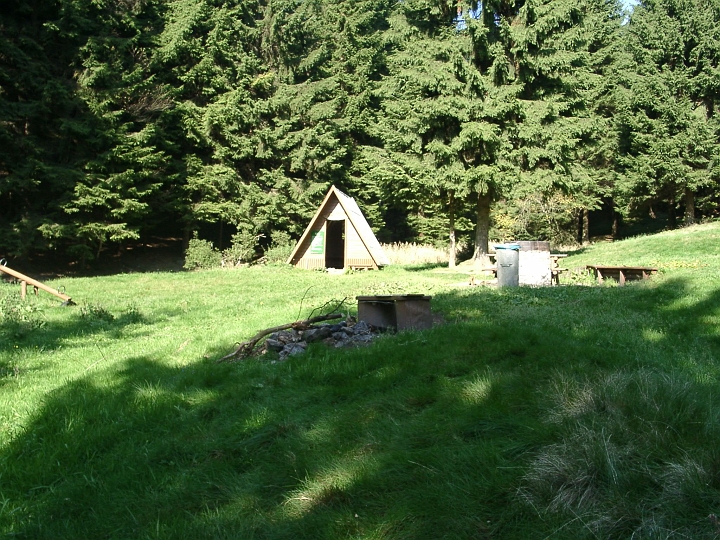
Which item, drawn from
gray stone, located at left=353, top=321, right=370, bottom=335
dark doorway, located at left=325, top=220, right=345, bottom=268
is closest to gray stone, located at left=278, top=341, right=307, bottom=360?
gray stone, located at left=353, top=321, right=370, bottom=335

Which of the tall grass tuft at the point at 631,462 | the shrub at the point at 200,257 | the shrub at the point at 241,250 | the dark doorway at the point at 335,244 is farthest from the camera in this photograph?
the shrub at the point at 241,250

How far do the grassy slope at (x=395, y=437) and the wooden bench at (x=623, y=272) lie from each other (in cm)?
463

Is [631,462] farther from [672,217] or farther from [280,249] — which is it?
[672,217]

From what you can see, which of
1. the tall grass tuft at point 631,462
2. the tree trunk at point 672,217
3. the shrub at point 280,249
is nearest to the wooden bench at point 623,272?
the tall grass tuft at point 631,462

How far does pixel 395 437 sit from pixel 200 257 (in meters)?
22.6

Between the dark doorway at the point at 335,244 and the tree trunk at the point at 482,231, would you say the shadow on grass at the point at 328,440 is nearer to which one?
the tree trunk at the point at 482,231

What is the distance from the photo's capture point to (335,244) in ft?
84.8

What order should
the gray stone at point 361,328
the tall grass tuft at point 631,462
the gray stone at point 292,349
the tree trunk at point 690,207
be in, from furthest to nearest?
1. the tree trunk at point 690,207
2. the gray stone at point 361,328
3. the gray stone at point 292,349
4. the tall grass tuft at point 631,462

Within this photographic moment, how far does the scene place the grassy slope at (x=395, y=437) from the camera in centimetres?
295

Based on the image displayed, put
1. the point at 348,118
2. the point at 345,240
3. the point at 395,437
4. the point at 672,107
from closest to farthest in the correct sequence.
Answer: the point at 395,437 < the point at 345,240 < the point at 672,107 < the point at 348,118

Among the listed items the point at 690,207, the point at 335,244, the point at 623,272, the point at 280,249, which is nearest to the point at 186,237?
the point at 280,249

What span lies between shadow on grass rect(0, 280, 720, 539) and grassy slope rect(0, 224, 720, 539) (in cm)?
2

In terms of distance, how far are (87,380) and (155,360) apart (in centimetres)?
99

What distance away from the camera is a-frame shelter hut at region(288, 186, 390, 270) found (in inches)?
825
